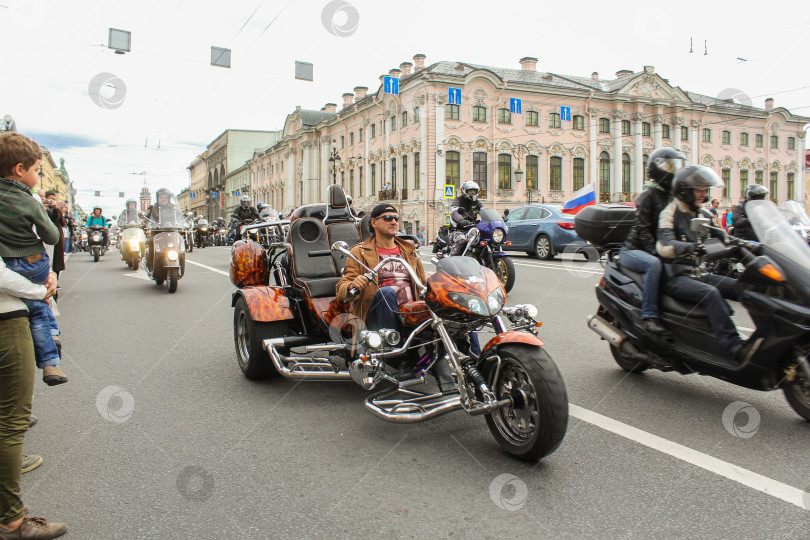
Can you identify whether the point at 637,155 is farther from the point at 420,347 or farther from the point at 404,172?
the point at 420,347

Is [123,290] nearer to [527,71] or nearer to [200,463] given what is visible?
[200,463]

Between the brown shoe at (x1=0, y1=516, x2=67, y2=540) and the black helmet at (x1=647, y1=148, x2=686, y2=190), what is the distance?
4434 mm

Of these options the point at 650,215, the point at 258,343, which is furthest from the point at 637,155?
the point at 258,343

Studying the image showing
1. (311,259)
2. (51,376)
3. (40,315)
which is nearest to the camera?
(40,315)

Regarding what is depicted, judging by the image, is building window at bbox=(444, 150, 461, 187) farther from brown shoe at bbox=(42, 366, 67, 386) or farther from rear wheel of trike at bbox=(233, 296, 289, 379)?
brown shoe at bbox=(42, 366, 67, 386)

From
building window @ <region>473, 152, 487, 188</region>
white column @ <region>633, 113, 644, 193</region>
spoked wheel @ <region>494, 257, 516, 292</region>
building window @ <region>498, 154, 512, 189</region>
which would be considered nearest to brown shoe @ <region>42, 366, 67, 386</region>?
spoked wheel @ <region>494, 257, 516, 292</region>

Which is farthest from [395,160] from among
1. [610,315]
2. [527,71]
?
[610,315]

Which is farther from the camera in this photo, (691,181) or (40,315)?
(691,181)

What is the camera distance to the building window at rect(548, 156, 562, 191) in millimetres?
47719

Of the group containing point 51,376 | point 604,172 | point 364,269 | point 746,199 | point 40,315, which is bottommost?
point 51,376

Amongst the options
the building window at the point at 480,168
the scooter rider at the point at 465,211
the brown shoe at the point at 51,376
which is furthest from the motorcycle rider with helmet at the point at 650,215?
the building window at the point at 480,168

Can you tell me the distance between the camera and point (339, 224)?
18.9ft

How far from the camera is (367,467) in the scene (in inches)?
133

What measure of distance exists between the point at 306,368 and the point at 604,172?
49.2 metres
